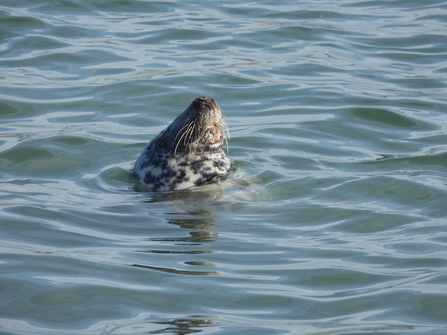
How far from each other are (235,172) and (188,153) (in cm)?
51

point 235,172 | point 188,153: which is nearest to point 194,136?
point 188,153

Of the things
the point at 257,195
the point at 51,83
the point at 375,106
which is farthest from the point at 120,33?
the point at 257,195

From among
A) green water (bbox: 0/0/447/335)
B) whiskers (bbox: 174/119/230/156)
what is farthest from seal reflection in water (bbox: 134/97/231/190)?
green water (bbox: 0/0/447/335)

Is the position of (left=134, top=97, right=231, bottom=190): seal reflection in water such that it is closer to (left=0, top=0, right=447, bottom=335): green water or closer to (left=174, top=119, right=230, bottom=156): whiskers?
(left=174, top=119, right=230, bottom=156): whiskers

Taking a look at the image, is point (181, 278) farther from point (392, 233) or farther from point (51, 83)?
point (51, 83)

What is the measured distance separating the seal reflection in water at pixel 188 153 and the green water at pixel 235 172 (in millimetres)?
199

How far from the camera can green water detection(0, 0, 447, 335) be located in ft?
14.9

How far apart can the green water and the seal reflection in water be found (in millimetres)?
199

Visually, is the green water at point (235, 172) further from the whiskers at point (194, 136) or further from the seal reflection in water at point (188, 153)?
the whiskers at point (194, 136)

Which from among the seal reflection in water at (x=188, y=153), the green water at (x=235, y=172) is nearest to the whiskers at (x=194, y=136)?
the seal reflection in water at (x=188, y=153)

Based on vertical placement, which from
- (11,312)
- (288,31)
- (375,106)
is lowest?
(11,312)

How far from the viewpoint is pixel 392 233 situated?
581cm

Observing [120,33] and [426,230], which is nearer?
[426,230]

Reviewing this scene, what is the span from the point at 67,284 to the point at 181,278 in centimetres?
71
